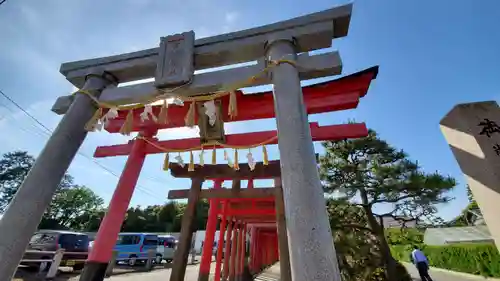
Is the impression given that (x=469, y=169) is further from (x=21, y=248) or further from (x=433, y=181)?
(x=433, y=181)

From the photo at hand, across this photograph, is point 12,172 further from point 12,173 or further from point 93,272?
point 93,272

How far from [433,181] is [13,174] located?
57.6 metres

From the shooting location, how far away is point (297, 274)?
5.15 ft

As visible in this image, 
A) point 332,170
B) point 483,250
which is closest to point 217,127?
point 332,170

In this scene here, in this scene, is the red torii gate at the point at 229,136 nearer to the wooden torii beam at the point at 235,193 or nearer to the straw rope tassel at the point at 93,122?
the straw rope tassel at the point at 93,122

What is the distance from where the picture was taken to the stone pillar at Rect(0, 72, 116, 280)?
2.22m

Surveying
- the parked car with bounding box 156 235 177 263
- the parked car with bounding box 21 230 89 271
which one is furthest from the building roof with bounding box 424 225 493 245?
the parked car with bounding box 21 230 89 271

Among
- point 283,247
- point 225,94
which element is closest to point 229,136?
point 225,94

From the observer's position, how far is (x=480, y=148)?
2246mm

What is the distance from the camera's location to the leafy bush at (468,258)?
45.6 feet

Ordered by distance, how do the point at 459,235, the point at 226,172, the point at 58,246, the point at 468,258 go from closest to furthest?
1. the point at 226,172
2. the point at 58,246
3. the point at 468,258
4. the point at 459,235

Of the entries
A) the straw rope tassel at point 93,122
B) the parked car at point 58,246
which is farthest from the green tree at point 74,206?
the straw rope tassel at point 93,122

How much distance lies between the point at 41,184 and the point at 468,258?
75.5ft

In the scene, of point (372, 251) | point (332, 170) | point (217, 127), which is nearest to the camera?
point (217, 127)
